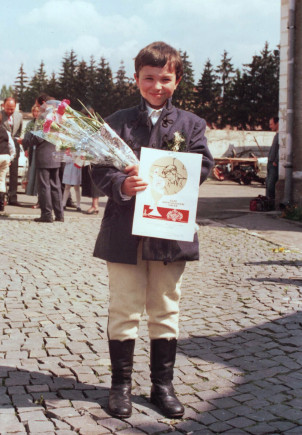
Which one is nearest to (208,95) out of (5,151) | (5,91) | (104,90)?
(104,90)

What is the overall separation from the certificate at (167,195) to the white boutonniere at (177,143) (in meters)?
0.11

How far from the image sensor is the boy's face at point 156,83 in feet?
10.8

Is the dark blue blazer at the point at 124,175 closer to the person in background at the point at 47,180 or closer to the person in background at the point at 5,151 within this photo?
the person in background at the point at 47,180

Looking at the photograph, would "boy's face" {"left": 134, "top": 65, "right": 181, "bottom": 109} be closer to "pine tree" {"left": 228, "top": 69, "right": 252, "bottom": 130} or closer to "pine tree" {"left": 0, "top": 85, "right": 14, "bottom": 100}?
"pine tree" {"left": 228, "top": 69, "right": 252, "bottom": 130}

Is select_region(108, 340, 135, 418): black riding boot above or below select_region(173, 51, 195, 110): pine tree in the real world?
below

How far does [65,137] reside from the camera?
3520 millimetres

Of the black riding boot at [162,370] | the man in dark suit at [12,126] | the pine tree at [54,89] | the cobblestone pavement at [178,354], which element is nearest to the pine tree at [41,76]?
the pine tree at [54,89]

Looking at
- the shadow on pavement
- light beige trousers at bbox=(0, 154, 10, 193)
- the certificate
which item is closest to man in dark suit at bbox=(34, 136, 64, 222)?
light beige trousers at bbox=(0, 154, 10, 193)

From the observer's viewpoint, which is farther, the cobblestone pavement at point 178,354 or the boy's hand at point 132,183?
the cobblestone pavement at point 178,354

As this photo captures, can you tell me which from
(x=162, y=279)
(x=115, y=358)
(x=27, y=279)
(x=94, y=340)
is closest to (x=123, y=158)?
(x=162, y=279)

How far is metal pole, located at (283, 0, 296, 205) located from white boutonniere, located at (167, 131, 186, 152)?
10344 millimetres

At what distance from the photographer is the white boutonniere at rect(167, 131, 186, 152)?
3.32m

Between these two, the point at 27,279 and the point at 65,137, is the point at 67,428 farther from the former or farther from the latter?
the point at 27,279

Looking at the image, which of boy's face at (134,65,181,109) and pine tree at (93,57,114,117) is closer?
boy's face at (134,65,181,109)
